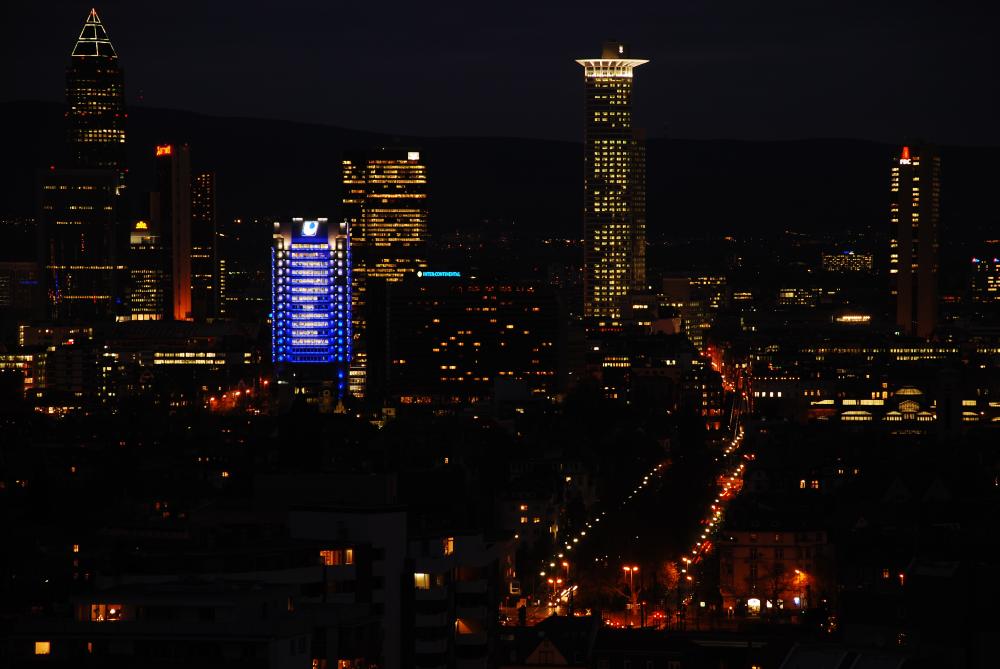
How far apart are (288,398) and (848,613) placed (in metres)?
115

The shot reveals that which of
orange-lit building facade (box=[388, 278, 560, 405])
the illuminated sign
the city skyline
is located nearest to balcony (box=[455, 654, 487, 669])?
the city skyline

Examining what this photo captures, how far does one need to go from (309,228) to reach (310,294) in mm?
4099

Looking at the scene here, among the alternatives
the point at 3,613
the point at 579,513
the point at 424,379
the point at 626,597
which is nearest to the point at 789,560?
the point at 626,597

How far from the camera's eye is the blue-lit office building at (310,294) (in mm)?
175125

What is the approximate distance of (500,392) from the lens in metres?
165

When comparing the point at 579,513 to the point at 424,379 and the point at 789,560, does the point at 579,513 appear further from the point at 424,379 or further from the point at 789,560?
the point at 424,379

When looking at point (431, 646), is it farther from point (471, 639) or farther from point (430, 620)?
point (471, 639)

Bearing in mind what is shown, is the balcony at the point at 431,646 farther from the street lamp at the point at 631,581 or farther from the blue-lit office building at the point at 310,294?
the blue-lit office building at the point at 310,294

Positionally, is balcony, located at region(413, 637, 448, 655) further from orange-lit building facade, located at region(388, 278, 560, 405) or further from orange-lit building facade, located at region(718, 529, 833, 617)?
orange-lit building facade, located at region(388, 278, 560, 405)

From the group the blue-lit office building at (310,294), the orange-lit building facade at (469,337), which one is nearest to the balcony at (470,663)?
the blue-lit office building at (310,294)

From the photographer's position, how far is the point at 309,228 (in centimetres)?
17738

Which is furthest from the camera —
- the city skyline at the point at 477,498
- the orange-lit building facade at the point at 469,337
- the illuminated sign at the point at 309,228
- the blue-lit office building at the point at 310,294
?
the orange-lit building facade at the point at 469,337

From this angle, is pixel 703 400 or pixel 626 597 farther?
pixel 703 400

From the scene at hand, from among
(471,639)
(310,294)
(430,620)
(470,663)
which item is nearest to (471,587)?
(471,639)
